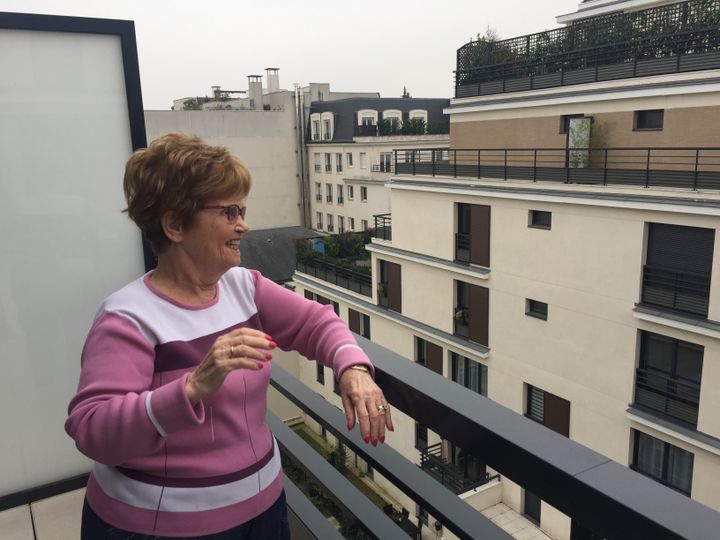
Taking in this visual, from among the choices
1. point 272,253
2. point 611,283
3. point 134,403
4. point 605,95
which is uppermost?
point 605,95

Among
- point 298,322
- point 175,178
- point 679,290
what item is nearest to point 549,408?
point 679,290

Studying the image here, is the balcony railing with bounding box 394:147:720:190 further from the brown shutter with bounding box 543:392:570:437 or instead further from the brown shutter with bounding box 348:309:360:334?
the brown shutter with bounding box 348:309:360:334

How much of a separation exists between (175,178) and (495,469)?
32.4 inches

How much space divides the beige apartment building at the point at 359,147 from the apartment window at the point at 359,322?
11076 millimetres

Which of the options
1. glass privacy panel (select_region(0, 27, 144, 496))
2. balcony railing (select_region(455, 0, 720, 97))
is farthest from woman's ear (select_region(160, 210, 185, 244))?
balcony railing (select_region(455, 0, 720, 97))

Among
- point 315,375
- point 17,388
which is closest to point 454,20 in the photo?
point 315,375

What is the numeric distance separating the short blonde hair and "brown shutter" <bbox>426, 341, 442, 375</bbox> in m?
14.5

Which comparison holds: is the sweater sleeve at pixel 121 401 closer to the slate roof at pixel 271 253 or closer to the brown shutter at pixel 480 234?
the brown shutter at pixel 480 234

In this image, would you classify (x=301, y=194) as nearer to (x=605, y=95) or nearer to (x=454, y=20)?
(x=454, y=20)

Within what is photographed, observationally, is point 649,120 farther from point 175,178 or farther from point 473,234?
point 175,178

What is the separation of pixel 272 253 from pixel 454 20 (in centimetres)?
1138

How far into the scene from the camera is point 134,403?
1.04 m

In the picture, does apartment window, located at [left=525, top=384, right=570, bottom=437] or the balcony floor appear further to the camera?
the balcony floor

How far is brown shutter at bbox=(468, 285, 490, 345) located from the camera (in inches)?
540
